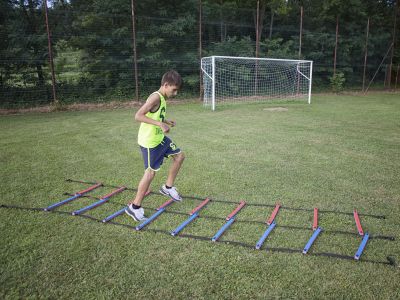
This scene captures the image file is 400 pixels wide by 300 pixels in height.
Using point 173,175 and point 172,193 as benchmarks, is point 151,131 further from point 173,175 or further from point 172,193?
point 172,193

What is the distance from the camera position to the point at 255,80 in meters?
14.7

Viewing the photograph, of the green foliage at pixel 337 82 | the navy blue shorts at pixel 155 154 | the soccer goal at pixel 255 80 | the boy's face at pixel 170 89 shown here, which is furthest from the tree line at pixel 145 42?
the boy's face at pixel 170 89

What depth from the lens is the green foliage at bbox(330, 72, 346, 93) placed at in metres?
18.0

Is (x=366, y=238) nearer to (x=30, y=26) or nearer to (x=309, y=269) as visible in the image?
(x=309, y=269)

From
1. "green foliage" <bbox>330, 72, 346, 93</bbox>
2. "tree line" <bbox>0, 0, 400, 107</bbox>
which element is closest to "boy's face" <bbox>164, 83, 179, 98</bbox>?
"tree line" <bbox>0, 0, 400, 107</bbox>

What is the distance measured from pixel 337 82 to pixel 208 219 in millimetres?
17305

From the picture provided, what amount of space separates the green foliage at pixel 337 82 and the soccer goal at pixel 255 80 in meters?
3.70

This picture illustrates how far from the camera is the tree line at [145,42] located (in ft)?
36.7

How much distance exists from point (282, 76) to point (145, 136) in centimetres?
1332

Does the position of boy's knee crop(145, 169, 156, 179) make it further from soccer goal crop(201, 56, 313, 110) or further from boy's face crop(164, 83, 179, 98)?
soccer goal crop(201, 56, 313, 110)

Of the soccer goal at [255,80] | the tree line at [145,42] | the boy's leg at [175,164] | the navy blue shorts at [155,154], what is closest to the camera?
the navy blue shorts at [155,154]

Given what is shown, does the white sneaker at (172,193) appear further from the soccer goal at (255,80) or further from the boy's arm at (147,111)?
the soccer goal at (255,80)

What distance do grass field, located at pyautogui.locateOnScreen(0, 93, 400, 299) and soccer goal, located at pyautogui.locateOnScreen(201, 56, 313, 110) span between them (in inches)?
288

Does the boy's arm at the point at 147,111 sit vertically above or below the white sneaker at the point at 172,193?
above
